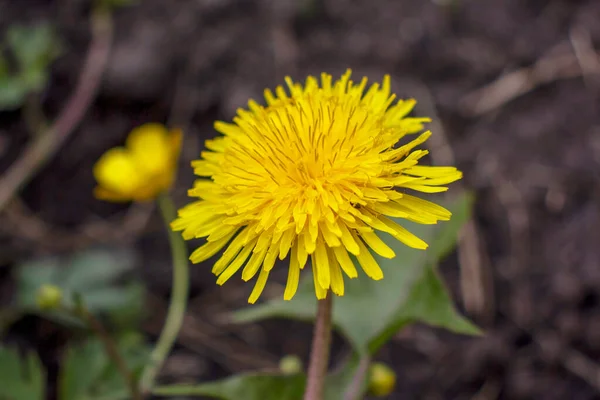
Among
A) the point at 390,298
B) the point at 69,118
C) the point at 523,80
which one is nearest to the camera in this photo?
the point at 390,298

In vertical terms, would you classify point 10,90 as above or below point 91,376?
above

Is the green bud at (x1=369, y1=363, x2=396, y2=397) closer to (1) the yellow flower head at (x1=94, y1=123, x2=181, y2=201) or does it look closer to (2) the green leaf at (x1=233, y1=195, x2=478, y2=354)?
(2) the green leaf at (x1=233, y1=195, x2=478, y2=354)

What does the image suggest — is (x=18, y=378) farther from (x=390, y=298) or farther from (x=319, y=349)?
(x=390, y=298)

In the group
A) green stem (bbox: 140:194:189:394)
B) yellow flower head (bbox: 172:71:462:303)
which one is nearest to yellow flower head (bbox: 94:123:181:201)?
green stem (bbox: 140:194:189:394)

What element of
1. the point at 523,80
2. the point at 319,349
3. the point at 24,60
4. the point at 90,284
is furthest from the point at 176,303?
the point at 523,80

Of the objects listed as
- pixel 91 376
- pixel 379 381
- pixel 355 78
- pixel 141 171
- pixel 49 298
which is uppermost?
pixel 355 78

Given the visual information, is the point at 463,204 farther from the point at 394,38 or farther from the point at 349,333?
the point at 394,38

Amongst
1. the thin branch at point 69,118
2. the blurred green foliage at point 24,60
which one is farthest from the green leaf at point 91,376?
the blurred green foliage at point 24,60
